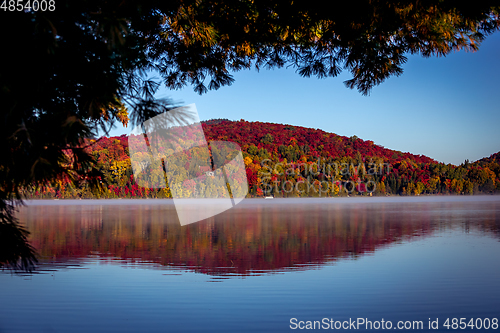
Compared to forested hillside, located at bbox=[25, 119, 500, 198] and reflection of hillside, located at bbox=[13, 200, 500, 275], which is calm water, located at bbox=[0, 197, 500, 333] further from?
forested hillside, located at bbox=[25, 119, 500, 198]

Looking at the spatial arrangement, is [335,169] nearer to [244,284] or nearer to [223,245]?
[223,245]

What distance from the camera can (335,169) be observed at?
191ft

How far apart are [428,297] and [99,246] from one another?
6122 millimetres

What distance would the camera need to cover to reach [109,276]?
5758 millimetres

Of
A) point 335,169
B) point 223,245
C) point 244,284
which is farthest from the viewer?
point 335,169

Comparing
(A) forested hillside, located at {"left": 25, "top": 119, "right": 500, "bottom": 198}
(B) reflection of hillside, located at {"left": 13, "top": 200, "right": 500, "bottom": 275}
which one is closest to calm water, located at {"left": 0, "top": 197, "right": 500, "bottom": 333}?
(B) reflection of hillside, located at {"left": 13, "top": 200, "right": 500, "bottom": 275}

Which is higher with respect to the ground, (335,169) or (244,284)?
(335,169)

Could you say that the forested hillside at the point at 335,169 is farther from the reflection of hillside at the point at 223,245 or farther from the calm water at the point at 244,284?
the calm water at the point at 244,284

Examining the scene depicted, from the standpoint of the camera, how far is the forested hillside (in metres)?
51.5

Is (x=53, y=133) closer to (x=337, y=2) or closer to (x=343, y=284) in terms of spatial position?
(x=337, y=2)

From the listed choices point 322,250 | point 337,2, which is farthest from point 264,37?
point 322,250

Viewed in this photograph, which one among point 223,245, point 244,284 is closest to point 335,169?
point 223,245

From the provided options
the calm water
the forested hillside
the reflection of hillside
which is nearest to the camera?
the calm water

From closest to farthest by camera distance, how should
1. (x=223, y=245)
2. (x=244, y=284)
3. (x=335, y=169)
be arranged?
(x=244, y=284) < (x=223, y=245) < (x=335, y=169)
